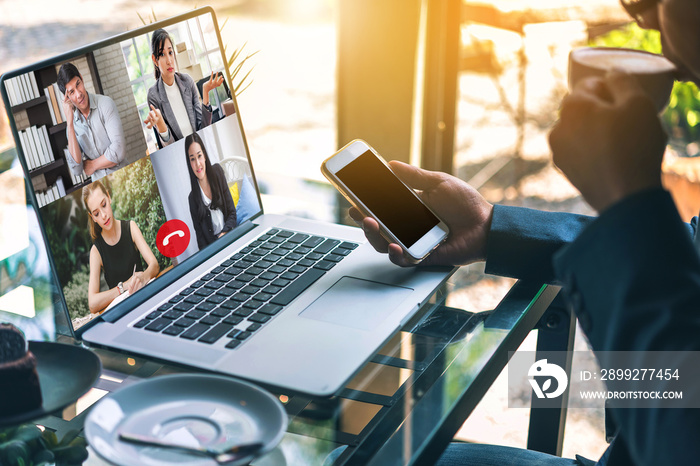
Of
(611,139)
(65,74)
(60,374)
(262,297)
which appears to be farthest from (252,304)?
(611,139)

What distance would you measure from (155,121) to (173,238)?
15 cm

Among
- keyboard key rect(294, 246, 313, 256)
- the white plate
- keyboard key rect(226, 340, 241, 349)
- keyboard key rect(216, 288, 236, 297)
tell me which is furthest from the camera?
keyboard key rect(294, 246, 313, 256)

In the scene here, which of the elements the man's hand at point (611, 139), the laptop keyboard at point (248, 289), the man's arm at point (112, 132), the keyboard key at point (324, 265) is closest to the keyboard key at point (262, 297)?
the laptop keyboard at point (248, 289)

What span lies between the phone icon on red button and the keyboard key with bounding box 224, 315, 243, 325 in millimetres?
154

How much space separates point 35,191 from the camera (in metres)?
0.73

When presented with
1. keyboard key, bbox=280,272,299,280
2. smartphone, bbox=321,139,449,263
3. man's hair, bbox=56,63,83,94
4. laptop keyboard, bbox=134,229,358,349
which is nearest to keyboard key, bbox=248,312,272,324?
laptop keyboard, bbox=134,229,358,349

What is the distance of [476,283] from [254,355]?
0.39 meters

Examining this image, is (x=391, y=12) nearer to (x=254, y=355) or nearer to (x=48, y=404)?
(x=254, y=355)

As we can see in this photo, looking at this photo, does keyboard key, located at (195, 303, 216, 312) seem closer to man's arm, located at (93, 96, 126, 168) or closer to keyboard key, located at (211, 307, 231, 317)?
keyboard key, located at (211, 307, 231, 317)

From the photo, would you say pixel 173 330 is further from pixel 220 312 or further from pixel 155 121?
pixel 155 121

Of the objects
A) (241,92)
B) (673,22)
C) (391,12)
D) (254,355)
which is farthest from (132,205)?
(391,12)

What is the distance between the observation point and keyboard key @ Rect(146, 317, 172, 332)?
780 mm

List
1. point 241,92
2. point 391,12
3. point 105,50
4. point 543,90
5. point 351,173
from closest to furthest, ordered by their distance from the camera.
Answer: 1. point 105,50
2. point 351,173
3. point 241,92
4. point 391,12
5. point 543,90

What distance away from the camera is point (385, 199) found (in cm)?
94
